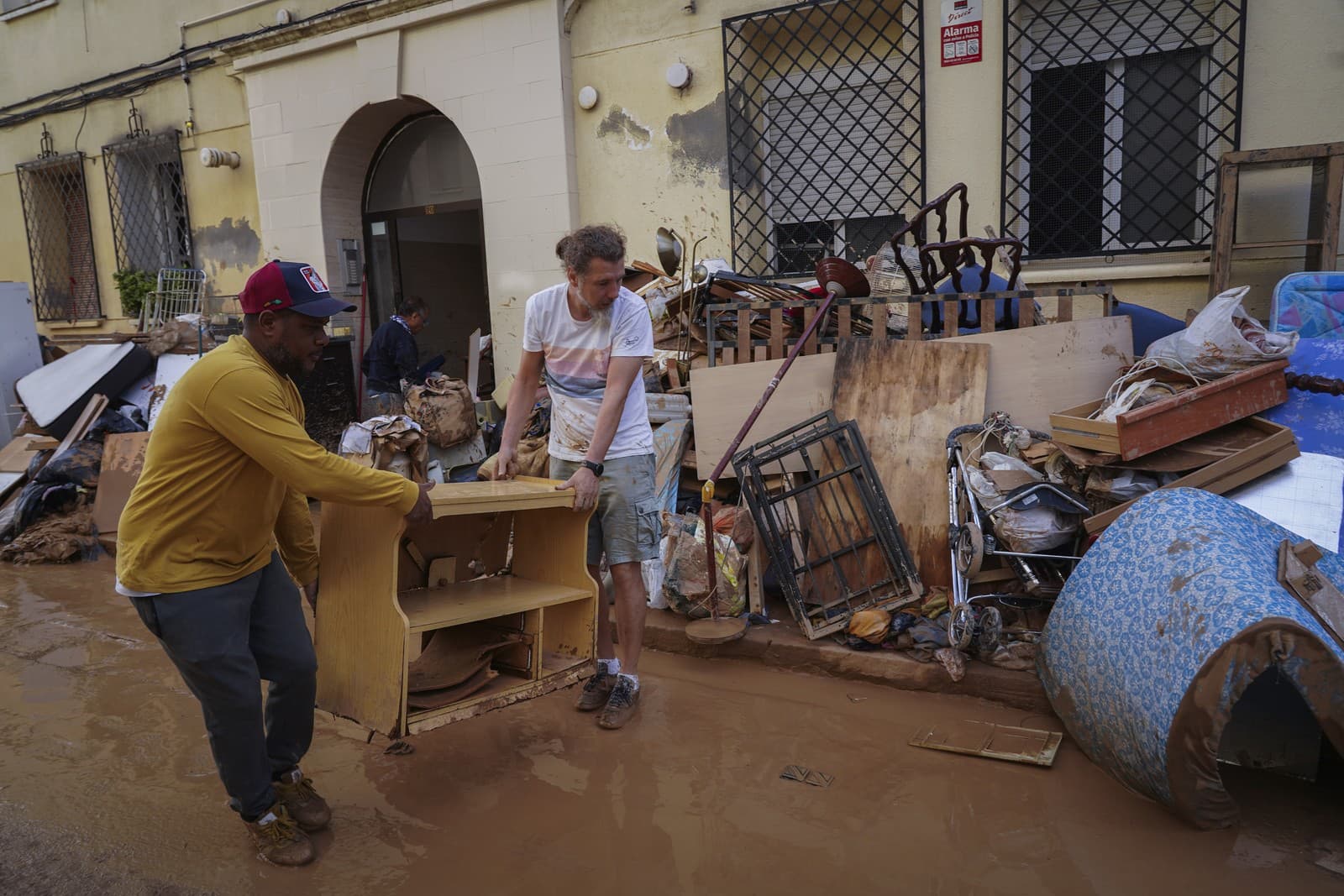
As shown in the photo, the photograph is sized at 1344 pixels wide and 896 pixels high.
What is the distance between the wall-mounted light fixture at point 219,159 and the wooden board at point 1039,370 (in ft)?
28.4

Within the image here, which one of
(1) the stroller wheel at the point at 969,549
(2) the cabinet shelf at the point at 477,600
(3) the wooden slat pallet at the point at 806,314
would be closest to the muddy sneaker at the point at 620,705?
(2) the cabinet shelf at the point at 477,600

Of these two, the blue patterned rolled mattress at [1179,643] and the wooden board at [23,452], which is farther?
the wooden board at [23,452]

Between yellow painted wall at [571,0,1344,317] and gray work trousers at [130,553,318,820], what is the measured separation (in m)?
5.36

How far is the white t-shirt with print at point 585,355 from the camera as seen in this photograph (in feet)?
11.7

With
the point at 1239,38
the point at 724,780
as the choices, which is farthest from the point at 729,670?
the point at 1239,38

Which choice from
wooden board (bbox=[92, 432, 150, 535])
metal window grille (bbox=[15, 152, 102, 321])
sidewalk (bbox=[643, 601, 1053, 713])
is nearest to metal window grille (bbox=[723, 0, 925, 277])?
sidewalk (bbox=[643, 601, 1053, 713])

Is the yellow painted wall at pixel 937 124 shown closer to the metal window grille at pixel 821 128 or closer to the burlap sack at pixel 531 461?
the metal window grille at pixel 821 128

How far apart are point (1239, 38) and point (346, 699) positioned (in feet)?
20.8

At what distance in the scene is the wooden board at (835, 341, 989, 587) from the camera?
446 centimetres

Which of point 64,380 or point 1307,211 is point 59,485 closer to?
point 64,380

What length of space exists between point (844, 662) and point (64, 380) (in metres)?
8.70

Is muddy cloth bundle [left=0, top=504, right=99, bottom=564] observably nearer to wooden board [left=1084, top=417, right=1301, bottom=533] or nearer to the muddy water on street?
the muddy water on street

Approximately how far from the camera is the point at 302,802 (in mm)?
2916

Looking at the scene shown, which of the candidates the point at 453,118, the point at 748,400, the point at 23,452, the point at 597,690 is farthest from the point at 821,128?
the point at 23,452
